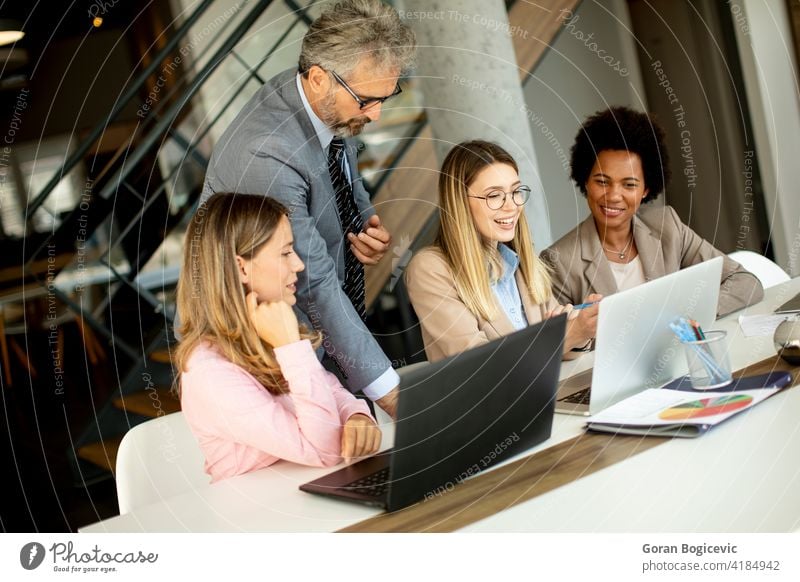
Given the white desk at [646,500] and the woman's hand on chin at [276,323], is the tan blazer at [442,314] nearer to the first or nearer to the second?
the woman's hand on chin at [276,323]

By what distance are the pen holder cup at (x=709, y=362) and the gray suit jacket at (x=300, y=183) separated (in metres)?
0.59

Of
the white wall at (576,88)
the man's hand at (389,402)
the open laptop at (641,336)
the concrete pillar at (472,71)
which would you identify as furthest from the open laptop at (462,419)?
the white wall at (576,88)

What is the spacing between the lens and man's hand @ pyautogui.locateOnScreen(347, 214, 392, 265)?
1816 mm

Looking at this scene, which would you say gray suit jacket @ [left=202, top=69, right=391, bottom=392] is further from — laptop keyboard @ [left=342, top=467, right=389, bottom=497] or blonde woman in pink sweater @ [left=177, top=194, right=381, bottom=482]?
laptop keyboard @ [left=342, top=467, right=389, bottom=497]

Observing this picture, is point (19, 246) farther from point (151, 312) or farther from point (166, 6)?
point (166, 6)

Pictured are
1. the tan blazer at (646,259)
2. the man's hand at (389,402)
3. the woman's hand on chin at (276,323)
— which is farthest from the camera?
the tan blazer at (646,259)

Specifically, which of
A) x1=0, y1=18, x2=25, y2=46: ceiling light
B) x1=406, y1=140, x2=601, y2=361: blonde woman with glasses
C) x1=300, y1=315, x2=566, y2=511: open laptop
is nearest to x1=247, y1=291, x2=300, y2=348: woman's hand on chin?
x1=300, y1=315, x2=566, y2=511: open laptop

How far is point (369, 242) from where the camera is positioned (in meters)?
1.83

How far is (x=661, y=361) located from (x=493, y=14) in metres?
1.16

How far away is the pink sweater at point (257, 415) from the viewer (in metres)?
1.27

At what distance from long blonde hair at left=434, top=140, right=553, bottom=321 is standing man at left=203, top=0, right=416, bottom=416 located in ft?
0.70

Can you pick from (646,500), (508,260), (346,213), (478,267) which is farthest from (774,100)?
(646,500)

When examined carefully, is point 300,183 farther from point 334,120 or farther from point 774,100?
point 774,100
